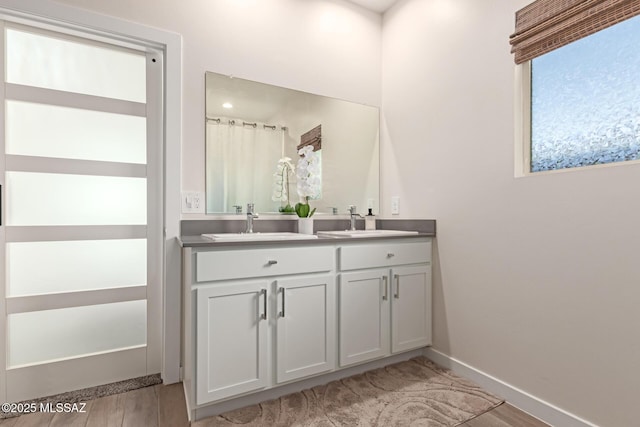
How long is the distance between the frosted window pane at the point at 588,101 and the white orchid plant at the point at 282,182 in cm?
145

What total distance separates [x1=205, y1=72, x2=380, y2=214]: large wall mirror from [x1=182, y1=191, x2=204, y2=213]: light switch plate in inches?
2.0

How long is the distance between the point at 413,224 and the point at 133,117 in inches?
76.3

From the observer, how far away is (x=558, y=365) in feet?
5.06

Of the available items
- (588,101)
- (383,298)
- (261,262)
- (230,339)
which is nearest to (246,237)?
(261,262)

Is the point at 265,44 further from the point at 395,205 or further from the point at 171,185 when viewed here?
the point at 395,205

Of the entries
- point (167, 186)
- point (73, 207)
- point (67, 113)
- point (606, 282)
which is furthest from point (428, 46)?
point (73, 207)

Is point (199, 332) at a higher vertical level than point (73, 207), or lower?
lower

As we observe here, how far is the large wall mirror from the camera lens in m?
2.05

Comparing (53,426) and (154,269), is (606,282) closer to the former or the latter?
(154,269)

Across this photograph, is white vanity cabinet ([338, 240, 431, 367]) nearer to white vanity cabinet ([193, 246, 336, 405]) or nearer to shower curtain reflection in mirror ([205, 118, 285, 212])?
white vanity cabinet ([193, 246, 336, 405])

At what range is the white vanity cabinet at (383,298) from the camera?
1880mm

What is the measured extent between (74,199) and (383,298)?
73.5 inches

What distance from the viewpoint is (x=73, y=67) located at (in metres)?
1.79

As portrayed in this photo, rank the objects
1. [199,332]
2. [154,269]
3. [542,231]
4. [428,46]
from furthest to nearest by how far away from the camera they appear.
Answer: [428,46]
[154,269]
[542,231]
[199,332]
